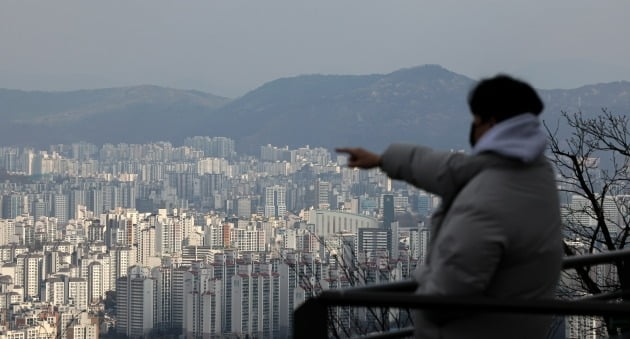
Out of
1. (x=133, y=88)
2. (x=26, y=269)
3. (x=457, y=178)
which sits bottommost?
(x=26, y=269)

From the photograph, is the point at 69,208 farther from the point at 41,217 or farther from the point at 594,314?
the point at 594,314

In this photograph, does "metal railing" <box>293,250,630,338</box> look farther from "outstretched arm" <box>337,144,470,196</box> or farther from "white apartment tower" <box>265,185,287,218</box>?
"white apartment tower" <box>265,185,287,218</box>

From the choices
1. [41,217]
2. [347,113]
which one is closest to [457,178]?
[347,113]

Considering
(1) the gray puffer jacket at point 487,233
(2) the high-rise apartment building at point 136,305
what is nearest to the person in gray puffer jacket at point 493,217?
(1) the gray puffer jacket at point 487,233

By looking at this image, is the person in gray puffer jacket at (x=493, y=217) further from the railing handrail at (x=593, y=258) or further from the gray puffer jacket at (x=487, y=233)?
the railing handrail at (x=593, y=258)

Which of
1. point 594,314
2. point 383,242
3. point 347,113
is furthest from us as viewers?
point 347,113

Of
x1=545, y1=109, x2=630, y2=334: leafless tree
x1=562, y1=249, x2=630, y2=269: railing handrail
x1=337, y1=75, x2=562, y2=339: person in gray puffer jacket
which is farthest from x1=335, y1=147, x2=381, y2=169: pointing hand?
x1=545, y1=109, x2=630, y2=334: leafless tree

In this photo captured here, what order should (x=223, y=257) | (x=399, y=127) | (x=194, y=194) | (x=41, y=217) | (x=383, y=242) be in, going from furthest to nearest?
(x=194, y=194), (x=41, y=217), (x=399, y=127), (x=223, y=257), (x=383, y=242)
